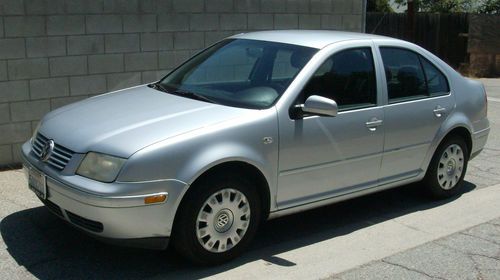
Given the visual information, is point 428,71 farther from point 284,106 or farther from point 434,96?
point 284,106

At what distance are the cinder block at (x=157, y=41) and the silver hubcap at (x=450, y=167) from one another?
374 cm

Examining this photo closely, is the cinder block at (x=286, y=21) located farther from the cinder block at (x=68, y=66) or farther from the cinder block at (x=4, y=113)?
the cinder block at (x=4, y=113)

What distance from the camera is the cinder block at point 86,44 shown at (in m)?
7.12

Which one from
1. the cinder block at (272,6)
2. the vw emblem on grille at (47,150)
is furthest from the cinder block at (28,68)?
the cinder block at (272,6)

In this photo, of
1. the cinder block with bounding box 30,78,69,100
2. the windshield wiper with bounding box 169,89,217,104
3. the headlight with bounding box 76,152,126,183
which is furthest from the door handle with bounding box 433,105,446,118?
the cinder block with bounding box 30,78,69,100

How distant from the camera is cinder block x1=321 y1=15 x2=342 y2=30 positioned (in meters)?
9.72

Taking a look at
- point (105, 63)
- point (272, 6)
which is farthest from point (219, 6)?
point (105, 63)

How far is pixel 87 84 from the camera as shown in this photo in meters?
7.32

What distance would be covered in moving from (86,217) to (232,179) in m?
1.02

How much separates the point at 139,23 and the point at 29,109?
170 centimetres

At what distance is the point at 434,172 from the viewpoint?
237 inches

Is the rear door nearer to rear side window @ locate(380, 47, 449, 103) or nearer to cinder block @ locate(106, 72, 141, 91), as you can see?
rear side window @ locate(380, 47, 449, 103)

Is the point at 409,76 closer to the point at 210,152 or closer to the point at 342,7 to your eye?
the point at 210,152

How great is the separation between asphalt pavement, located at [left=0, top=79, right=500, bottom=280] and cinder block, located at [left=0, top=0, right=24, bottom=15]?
1803 millimetres
